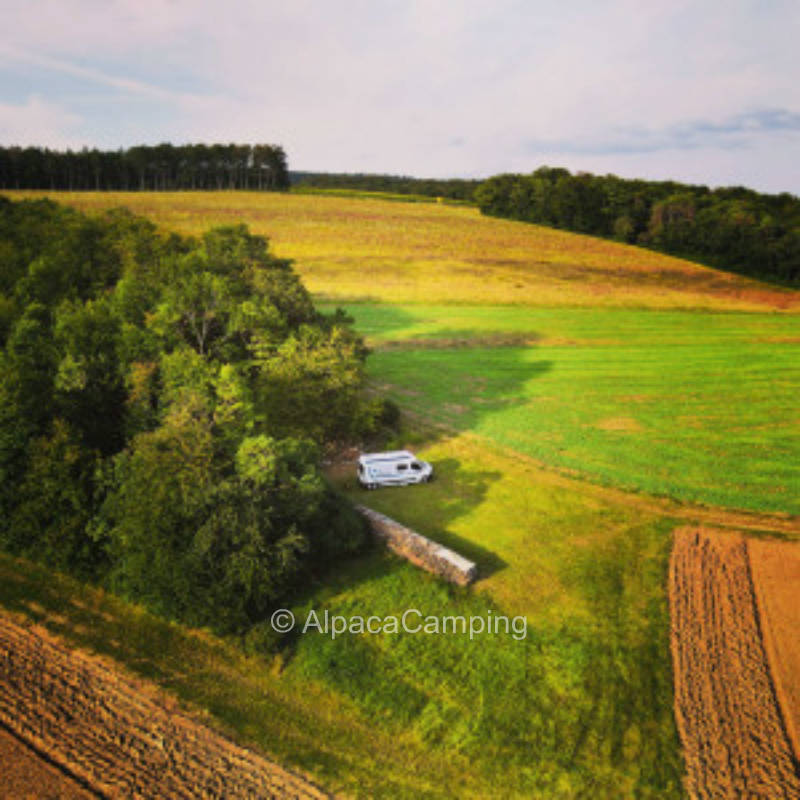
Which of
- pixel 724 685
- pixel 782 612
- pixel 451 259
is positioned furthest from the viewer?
pixel 451 259

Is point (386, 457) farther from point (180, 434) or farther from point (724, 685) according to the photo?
point (724, 685)

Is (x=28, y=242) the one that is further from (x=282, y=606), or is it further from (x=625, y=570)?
(x=625, y=570)

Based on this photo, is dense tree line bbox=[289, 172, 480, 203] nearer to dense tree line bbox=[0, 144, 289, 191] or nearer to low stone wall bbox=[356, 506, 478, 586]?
dense tree line bbox=[0, 144, 289, 191]

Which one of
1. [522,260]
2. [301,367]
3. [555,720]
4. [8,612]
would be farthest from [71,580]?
[522,260]

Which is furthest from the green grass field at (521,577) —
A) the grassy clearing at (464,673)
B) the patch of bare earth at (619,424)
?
the patch of bare earth at (619,424)

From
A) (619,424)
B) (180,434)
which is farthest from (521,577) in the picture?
(619,424)

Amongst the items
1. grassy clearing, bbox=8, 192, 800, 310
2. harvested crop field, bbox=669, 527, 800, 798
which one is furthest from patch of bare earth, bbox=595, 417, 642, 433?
grassy clearing, bbox=8, 192, 800, 310
